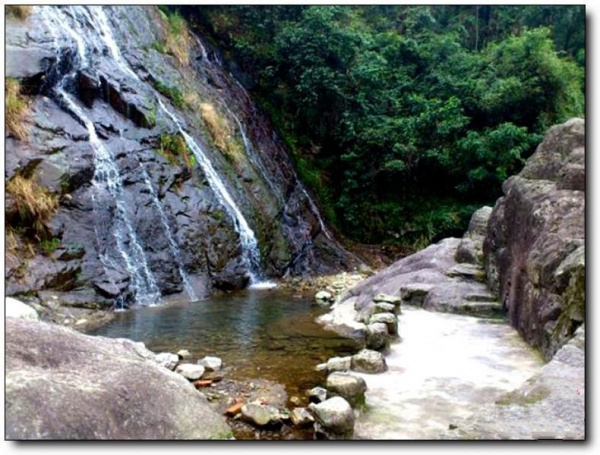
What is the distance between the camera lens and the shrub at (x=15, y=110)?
8.16 meters

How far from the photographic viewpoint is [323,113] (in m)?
14.9

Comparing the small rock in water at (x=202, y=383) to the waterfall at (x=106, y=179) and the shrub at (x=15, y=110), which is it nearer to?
the waterfall at (x=106, y=179)

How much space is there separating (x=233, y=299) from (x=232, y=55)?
315 inches

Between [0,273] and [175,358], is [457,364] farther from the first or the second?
[0,273]

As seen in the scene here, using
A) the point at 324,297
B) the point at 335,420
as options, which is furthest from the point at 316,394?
the point at 324,297

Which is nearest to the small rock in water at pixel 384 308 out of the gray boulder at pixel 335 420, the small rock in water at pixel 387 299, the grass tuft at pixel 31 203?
the small rock in water at pixel 387 299

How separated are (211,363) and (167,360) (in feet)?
1.31

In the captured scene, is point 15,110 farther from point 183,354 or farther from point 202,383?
point 202,383

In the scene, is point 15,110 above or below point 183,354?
above

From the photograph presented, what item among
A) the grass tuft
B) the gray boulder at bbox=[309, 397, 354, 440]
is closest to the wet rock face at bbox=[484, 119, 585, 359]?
the gray boulder at bbox=[309, 397, 354, 440]

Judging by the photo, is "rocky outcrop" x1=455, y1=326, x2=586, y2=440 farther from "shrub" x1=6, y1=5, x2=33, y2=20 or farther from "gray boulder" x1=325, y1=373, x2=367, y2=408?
"shrub" x1=6, y1=5, x2=33, y2=20

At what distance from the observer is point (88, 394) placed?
10.1 feet

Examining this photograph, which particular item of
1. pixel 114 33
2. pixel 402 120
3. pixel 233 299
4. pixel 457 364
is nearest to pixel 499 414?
pixel 457 364

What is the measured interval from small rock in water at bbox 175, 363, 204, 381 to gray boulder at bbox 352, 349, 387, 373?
1343mm
